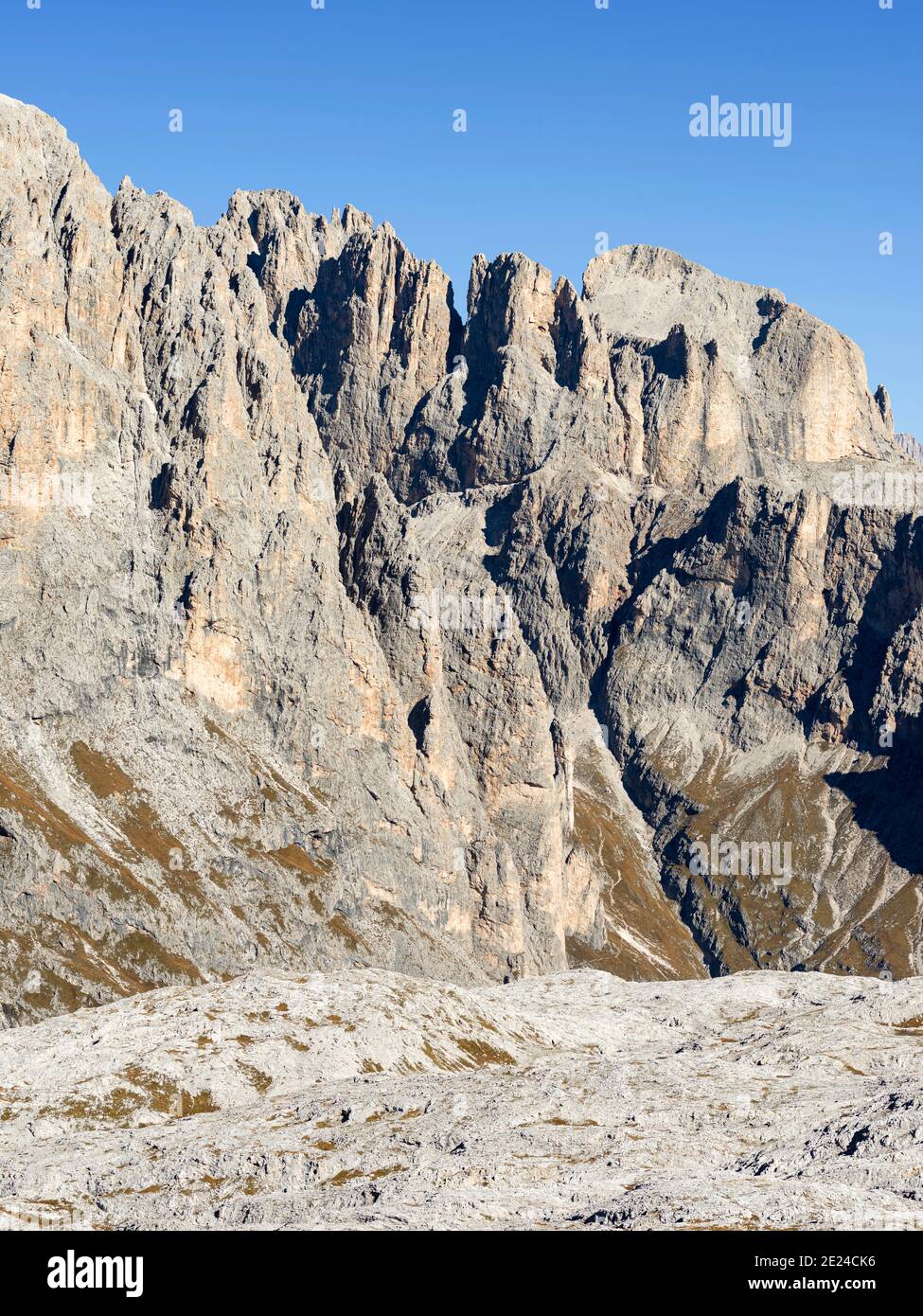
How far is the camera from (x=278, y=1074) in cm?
11944

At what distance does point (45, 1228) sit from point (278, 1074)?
132 feet

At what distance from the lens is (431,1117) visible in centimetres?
9831

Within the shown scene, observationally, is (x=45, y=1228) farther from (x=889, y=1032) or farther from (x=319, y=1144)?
(x=889, y=1032)

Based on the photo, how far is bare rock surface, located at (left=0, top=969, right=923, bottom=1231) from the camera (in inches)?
3228

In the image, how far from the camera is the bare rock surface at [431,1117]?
82.0m

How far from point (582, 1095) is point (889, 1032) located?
57336mm
